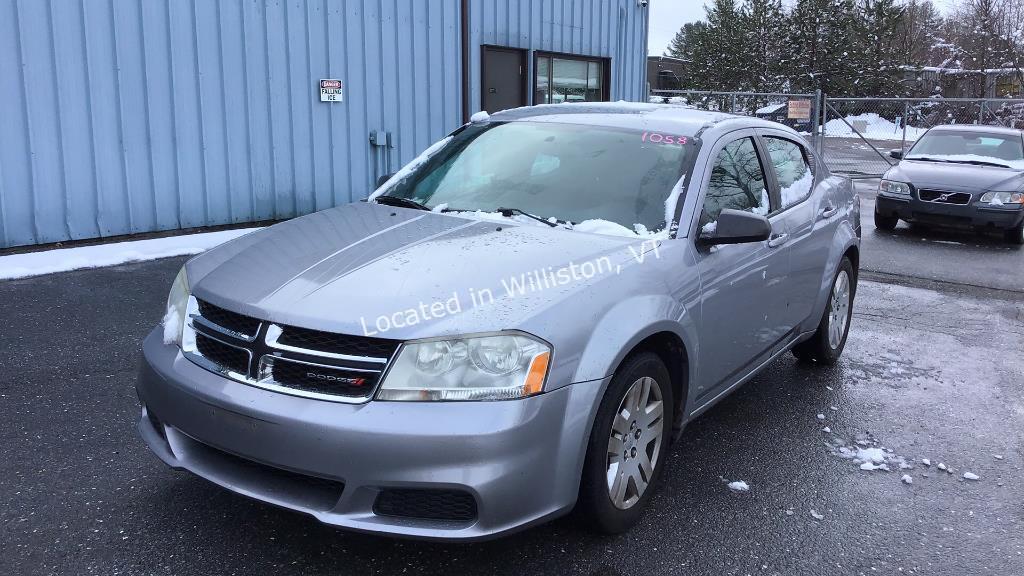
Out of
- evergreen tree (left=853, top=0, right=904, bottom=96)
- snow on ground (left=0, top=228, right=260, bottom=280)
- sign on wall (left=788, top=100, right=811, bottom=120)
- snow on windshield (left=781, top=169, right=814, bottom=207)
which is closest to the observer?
snow on windshield (left=781, top=169, right=814, bottom=207)

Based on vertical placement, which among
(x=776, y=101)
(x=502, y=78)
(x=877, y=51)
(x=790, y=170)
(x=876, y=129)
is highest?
(x=877, y=51)

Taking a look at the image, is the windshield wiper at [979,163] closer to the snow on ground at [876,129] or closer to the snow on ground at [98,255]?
the snow on ground at [98,255]

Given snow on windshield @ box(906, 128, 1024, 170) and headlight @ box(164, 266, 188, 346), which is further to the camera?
snow on windshield @ box(906, 128, 1024, 170)

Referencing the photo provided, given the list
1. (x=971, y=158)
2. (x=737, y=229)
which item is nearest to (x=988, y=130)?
(x=971, y=158)

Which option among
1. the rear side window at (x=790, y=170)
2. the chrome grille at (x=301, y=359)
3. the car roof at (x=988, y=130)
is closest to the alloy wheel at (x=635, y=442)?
the chrome grille at (x=301, y=359)

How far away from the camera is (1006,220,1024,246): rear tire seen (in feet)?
34.0

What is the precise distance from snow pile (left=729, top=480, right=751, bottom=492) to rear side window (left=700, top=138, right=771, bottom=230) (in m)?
1.13

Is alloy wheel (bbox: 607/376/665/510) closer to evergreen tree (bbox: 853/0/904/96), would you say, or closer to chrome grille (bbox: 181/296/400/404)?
chrome grille (bbox: 181/296/400/404)

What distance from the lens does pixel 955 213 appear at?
34.0 ft

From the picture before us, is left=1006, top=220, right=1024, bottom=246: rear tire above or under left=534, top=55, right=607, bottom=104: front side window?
under

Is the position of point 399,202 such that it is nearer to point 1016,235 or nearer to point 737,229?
point 737,229

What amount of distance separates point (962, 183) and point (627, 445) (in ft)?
30.2

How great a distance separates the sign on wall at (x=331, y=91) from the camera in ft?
33.2

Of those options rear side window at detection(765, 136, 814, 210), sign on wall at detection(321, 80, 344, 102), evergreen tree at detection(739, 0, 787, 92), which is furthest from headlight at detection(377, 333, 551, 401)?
evergreen tree at detection(739, 0, 787, 92)
